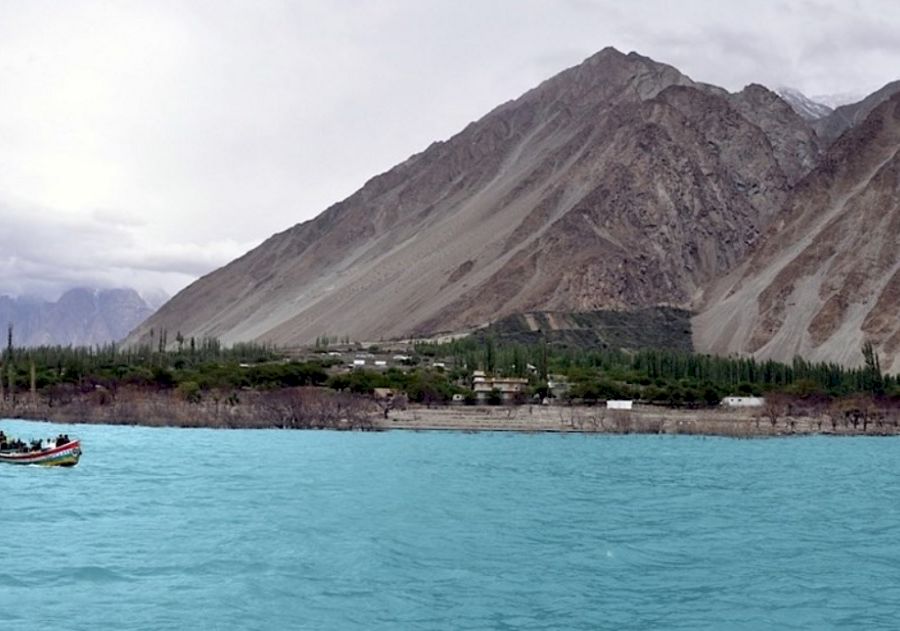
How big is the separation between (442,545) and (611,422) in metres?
82.6

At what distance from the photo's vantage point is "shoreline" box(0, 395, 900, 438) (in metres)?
120

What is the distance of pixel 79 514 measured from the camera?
166 ft

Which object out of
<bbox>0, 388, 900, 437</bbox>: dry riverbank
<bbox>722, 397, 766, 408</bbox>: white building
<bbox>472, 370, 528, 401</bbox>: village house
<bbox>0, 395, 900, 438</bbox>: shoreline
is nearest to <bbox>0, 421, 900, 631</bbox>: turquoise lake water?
<bbox>0, 395, 900, 438</bbox>: shoreline

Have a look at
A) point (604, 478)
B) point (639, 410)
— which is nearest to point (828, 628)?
point (604, 478)

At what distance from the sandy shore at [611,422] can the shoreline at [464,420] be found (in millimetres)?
98

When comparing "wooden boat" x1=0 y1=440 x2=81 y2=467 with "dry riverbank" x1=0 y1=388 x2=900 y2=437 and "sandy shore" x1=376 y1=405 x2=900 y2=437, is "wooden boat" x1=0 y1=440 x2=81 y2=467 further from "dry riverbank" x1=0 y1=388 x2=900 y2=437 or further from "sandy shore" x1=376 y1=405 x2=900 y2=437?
"sandy shore" x1=376 y1=405 x2=900 y2=437

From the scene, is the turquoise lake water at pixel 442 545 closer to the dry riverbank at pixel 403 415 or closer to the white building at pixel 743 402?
the dry riverbank at pixel 403 415

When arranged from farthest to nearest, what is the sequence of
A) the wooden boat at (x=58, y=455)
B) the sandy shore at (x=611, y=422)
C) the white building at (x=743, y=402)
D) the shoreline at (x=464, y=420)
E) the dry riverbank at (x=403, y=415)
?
the white building at (x=743, y=402)
the sandy shore at (x=611, y=422)
the dry riverbank at (x=403, y=415)
the shoreline at (x=464, y=420)
the wooden boat at (x=58, y=455)

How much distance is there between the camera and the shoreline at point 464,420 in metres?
120

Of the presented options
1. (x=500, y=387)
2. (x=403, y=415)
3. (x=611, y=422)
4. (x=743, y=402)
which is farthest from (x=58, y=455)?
(x=743, y=402)

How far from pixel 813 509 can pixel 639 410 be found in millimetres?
78498

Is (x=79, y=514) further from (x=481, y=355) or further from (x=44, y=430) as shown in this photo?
(x=481, y=355)

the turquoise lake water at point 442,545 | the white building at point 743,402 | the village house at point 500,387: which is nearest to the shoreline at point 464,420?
the village house at point 500,387

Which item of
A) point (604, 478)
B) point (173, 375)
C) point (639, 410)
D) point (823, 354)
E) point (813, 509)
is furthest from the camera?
point (823, 354)
